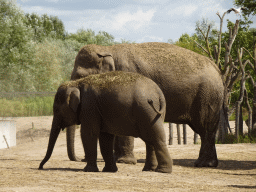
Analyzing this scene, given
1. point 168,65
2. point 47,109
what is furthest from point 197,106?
point 47,109

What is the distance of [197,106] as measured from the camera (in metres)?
9.11

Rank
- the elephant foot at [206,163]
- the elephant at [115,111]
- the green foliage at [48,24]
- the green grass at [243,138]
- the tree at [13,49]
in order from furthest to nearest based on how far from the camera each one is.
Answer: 1. the green foliage at [48,24]
2. the tree at [13,49]
3. the green grass at [243,138]
4. the elephant foot at [206,163]
5. the elephant at [115,111]

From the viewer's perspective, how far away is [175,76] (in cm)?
897

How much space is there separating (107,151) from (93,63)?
239cm

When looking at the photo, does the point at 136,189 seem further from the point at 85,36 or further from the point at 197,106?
the point at 85,36

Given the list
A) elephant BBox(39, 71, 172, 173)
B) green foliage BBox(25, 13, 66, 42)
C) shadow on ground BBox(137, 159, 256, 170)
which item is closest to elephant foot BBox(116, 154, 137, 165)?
shadow on ground BBox(137, 159, 256, 170)

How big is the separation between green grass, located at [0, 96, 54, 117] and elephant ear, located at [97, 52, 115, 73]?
708 inches

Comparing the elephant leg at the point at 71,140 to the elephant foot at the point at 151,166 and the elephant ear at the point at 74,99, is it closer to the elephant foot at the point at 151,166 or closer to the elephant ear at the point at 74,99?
the elephant ear at the point at 74,99

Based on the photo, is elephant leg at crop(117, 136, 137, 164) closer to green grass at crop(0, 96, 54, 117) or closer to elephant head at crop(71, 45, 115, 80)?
elephant head at crop(71, 45, 115, 80)

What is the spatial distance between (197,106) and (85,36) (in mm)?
57204

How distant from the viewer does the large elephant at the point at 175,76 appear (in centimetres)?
895

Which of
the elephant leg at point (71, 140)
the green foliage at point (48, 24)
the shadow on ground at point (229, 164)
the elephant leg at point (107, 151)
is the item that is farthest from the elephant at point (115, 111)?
the green foliage at point (48, 24)

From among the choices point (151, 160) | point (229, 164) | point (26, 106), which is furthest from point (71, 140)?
point (26, 106)

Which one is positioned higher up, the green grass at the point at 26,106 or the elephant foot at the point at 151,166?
the green grass at the point at 26,106
